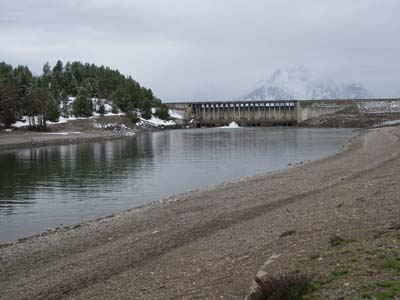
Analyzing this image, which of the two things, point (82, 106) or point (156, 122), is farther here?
point (156, 122)

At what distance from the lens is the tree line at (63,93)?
112m

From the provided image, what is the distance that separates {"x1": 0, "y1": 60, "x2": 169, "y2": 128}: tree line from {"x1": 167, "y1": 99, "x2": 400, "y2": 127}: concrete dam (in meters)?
16.9

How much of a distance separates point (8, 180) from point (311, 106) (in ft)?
466

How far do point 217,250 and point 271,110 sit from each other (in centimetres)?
16368

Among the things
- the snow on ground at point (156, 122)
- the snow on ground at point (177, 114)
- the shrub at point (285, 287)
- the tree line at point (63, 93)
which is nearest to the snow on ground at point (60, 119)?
the tree line at point (63, 93)

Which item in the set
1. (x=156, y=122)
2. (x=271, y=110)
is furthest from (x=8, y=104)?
(x=271, y=110)

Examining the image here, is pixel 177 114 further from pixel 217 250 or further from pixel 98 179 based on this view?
pixel 217 250

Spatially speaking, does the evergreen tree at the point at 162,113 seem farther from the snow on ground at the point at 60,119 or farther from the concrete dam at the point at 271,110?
the snow on ground at the point at 60,119

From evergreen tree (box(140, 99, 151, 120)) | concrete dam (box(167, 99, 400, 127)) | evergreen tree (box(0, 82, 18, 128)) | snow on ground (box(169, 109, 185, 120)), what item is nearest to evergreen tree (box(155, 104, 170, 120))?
evergreen tree (box(140, 99, 151, 120))

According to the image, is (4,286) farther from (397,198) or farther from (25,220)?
(397,198)

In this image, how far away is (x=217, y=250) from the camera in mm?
14422

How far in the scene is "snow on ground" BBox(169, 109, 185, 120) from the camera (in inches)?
7215

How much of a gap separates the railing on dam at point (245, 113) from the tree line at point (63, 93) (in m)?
17.1

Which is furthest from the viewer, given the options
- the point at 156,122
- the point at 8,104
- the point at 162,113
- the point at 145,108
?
the point at 162,113
